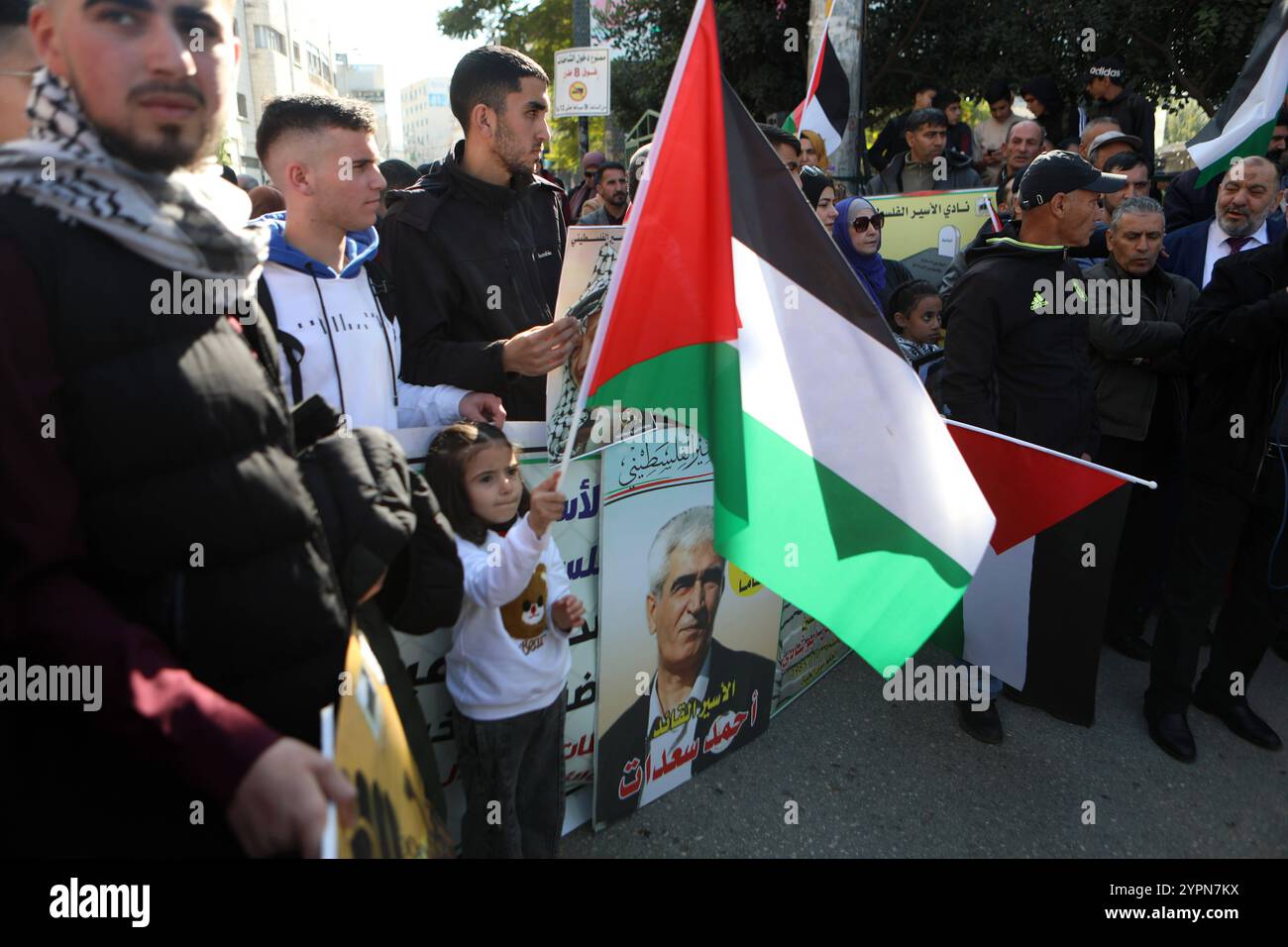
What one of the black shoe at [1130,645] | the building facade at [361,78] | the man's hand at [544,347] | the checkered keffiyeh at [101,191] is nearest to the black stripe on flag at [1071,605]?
the black shoe at [1130,645]

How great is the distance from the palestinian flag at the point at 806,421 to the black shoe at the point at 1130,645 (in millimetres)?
2881

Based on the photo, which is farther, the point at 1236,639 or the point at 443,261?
the point at 1236,639

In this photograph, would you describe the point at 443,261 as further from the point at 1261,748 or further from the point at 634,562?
the point at 1261,748

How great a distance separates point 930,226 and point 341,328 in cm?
514

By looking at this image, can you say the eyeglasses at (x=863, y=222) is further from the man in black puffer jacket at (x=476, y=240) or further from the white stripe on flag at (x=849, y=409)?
the white stripe on flag at (x=849, y=409)

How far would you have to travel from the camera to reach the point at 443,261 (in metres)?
3.01

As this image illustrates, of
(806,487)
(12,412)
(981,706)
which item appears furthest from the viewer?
(981,706)

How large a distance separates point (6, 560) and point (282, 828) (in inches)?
20.3

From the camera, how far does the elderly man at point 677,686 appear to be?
3.11 m

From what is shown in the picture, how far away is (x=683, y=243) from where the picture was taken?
6.85 feet

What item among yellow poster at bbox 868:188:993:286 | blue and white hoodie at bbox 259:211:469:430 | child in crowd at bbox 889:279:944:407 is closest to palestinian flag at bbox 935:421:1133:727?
child in crowd at bbox 889:279:944:407

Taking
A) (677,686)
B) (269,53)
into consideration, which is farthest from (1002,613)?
(269,53)

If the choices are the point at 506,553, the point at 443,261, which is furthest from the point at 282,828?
the point at 443,261
